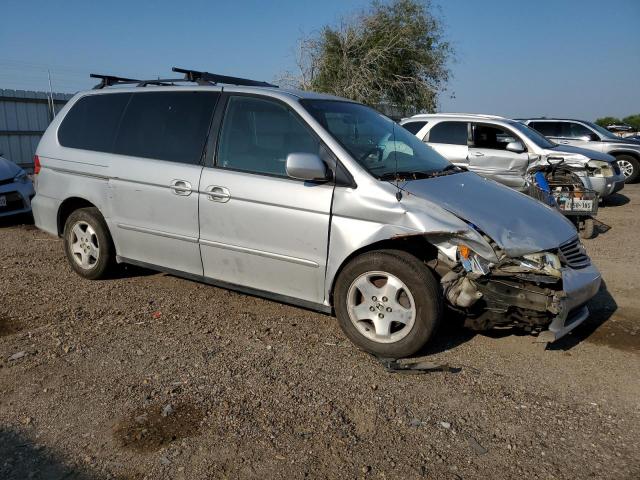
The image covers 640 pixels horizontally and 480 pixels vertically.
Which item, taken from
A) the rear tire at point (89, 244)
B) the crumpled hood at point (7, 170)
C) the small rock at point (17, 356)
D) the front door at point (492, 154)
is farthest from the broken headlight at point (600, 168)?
the small rock at point (17, 356)

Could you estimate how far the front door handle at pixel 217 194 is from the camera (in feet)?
14.9

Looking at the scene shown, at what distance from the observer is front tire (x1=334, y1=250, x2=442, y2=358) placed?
3.84 meters

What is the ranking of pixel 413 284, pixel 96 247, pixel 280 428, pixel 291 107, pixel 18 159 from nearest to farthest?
pixel 280 428, pixel 413 284, pixel 291 107, pixel 96 247, pixel 18 159

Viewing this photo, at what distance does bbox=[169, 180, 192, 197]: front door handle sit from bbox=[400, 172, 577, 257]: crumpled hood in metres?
1.80

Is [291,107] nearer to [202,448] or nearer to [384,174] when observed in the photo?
[384,174]

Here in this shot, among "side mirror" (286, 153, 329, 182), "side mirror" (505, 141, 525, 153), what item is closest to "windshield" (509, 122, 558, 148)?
"side mirror" (505, 141, 525, 153)

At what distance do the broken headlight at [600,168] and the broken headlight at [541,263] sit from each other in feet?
26.6

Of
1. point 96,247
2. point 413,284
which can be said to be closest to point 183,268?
point 96,247

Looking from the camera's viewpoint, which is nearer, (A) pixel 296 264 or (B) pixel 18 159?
(A) pixel 296 264

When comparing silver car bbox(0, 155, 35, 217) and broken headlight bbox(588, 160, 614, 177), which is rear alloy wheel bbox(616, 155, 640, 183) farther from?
silver car bbox(0, 155, 35, 217)

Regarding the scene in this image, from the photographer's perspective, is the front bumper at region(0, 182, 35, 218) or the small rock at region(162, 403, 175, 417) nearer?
the small rock at region(162, 403, 175, 417)

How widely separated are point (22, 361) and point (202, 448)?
177cm

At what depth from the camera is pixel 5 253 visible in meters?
6.92

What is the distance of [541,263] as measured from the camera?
12.8 ft
